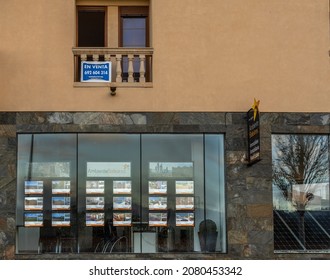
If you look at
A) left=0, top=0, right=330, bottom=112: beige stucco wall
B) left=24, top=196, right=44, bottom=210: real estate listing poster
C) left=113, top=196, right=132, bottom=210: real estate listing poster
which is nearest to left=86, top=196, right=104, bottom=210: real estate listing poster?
left=113, top=196, right=132, bottom=210: real estate listing poster

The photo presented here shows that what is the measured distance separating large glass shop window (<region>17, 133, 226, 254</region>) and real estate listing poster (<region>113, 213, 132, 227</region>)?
21 millimetres

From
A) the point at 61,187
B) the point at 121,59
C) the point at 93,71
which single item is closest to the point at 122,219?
the point at 61,187

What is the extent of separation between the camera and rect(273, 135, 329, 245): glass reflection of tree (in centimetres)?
1416

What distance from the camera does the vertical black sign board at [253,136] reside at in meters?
13.4

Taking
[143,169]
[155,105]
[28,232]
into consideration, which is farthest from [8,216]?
[155,105]

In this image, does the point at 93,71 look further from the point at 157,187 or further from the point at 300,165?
the point at 300,165

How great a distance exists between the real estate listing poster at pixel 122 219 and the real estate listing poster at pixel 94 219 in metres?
0.27

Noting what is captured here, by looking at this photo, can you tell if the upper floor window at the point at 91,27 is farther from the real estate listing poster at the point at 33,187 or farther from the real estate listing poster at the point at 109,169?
the real estate listing poster at the point at 33,187

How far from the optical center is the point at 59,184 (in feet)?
45.6

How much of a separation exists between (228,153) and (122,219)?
257cm

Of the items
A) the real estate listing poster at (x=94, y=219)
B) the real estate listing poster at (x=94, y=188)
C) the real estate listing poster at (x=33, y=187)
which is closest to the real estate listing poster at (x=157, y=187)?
the real estate listing poster at (x=94, y=188)

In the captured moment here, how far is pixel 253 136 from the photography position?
13.6 m
